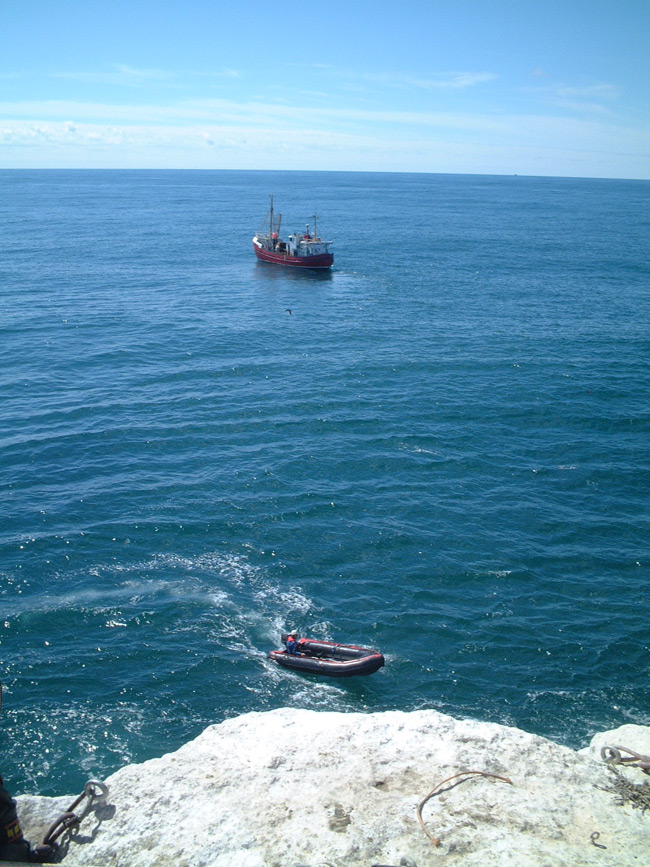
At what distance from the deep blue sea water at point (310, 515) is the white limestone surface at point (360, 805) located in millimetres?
4940

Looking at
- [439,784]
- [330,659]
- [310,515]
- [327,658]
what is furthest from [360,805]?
[310,515]

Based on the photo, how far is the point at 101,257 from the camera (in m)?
111

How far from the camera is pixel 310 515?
129ft

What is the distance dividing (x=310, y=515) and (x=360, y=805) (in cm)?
2155

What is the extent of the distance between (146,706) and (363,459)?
23.1 meters

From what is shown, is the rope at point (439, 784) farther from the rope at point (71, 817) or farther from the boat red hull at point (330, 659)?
the rope at point (71, 817)

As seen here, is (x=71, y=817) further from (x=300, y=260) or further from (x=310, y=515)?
(x=300, y=260)

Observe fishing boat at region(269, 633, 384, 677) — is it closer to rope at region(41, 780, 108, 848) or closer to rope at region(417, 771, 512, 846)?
rope at region(417, 771, 512, 846)

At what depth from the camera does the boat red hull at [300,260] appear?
106188mm

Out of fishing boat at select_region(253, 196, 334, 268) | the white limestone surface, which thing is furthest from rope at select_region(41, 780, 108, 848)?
fishing boat at select_region(253, 196, 334, 268)

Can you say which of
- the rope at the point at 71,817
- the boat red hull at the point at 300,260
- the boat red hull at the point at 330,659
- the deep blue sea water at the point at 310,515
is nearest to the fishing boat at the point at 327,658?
the boat red hull at the point at 330,659

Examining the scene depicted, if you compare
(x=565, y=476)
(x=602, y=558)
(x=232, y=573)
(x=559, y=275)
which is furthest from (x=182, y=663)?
(x=559, y=275)

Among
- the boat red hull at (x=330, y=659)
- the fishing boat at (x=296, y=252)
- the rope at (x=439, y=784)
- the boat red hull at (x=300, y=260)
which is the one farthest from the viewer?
the fishing boat at (x=296, y=252)

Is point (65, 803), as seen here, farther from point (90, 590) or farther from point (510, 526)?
point (510, 526)
